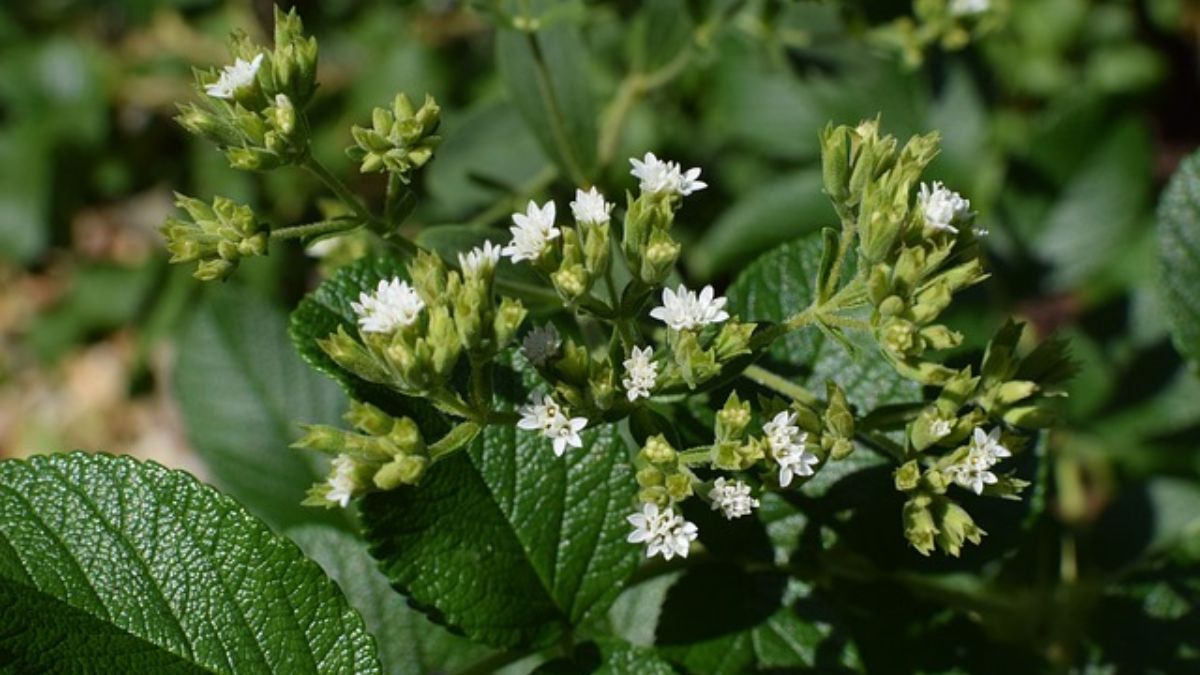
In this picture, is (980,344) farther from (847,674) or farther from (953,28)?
(953,28)

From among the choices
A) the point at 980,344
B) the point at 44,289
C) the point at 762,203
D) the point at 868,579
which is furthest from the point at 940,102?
the point at 44,289

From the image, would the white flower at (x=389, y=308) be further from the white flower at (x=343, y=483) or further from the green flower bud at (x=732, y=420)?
the green flower bud at (x=732, y=420)

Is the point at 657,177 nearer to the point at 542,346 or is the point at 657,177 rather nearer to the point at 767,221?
the point at 542,346

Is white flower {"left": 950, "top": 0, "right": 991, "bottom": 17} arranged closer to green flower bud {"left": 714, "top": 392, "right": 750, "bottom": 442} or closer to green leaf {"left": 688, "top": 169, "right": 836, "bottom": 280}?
green leaf {"left": 688, "top": 169, "right": 836, "bottom": 280}

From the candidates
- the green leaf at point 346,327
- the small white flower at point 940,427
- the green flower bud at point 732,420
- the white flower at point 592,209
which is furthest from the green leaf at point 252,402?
the small white flower at point 940,427

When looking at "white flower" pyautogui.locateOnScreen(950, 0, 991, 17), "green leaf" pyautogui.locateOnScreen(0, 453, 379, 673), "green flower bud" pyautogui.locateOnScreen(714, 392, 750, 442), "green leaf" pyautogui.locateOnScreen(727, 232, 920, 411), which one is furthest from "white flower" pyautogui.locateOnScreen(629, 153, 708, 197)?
"white flower" pyautogui.locateOnScreen(950, 0, 991, 17)

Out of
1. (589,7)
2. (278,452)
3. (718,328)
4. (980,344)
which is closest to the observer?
(718,328)

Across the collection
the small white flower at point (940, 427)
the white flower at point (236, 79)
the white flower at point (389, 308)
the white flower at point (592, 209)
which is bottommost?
the small white flower at point (940, 427)
